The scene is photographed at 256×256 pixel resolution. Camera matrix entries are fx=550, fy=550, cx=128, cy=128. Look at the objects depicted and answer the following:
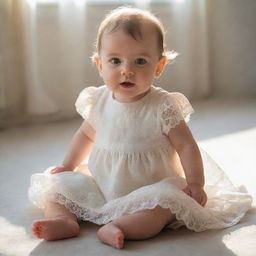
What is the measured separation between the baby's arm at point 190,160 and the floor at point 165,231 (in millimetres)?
85

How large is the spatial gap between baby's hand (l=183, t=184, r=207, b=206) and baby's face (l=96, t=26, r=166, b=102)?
247mm

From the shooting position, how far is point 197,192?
3.91 ft

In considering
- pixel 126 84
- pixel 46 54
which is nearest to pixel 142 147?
pixel 126 84

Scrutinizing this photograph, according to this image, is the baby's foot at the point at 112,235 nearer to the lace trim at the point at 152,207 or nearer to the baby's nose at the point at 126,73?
the lace trim at the point at 152,207

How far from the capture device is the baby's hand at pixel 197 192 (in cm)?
119

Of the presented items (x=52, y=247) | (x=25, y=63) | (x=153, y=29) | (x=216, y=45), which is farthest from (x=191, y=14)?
(x=52, y=247)

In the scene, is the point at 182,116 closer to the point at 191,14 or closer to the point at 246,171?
the point at 246,171

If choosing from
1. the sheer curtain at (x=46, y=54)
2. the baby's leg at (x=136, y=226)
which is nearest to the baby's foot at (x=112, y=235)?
the baby's leg at (x=136, y=226)

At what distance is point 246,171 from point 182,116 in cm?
42

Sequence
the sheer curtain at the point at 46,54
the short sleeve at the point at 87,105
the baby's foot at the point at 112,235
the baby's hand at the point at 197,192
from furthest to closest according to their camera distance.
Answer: the sheer curtain at the point at 46,54, the short sleeve at the point at 87,105, the baby's hand at the point at 197,192, the baby's foot at the point at 112,235

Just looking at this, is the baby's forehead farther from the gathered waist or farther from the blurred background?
the blurred background

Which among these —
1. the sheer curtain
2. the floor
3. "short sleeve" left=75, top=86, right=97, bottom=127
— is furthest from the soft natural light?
"short sleeve" left=75, top=86, right=97, bottom=127

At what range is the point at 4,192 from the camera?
1454mm

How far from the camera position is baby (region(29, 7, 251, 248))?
1.16 m
